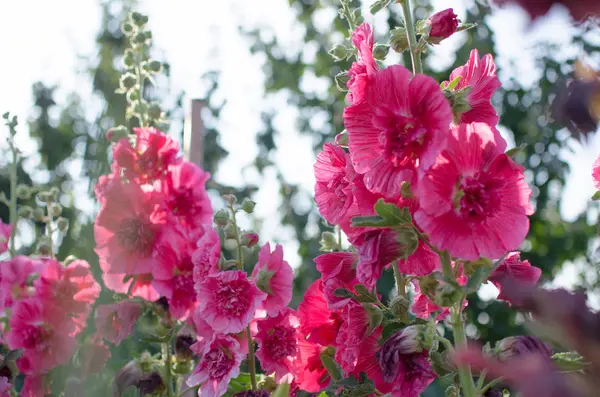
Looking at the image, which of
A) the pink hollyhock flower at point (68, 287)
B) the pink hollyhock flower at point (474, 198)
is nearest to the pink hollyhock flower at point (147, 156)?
the pink hollyhock flower at point (68, 287)

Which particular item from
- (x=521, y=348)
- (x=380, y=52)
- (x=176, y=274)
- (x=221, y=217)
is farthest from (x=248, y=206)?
(x=521, y=348)

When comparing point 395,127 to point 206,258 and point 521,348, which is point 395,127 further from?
point 206,258

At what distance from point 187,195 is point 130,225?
0.12 m

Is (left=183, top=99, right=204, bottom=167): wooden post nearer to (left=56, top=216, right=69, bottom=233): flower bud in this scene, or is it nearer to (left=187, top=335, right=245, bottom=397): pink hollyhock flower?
(left=56, top=216, right=69, bottom=233): flower bud

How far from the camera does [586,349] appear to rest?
341 millimetres

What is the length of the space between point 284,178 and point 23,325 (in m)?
2.65

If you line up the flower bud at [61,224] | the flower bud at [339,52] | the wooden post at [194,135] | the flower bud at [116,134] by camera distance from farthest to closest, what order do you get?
the wooden post at [194,135] < the flower bud at [61,224] < the flower bud at [116,134] < the flower bud at [339,52]

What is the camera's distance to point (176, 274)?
1.31m

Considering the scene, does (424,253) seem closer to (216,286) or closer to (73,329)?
(216,286)

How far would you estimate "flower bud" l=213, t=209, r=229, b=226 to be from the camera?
4.08 ft

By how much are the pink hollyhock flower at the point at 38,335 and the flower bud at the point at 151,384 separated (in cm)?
23

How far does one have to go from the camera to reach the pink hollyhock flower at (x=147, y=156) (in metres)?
→ 1.33

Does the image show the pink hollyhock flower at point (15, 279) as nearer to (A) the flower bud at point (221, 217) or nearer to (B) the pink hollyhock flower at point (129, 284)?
(B) the pink hollyhock flower at point (129, 284)

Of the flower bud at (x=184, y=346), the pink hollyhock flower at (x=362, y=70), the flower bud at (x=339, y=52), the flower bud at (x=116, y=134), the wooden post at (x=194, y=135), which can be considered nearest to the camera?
the pink hollyhock flower at (x=362, y=70)
